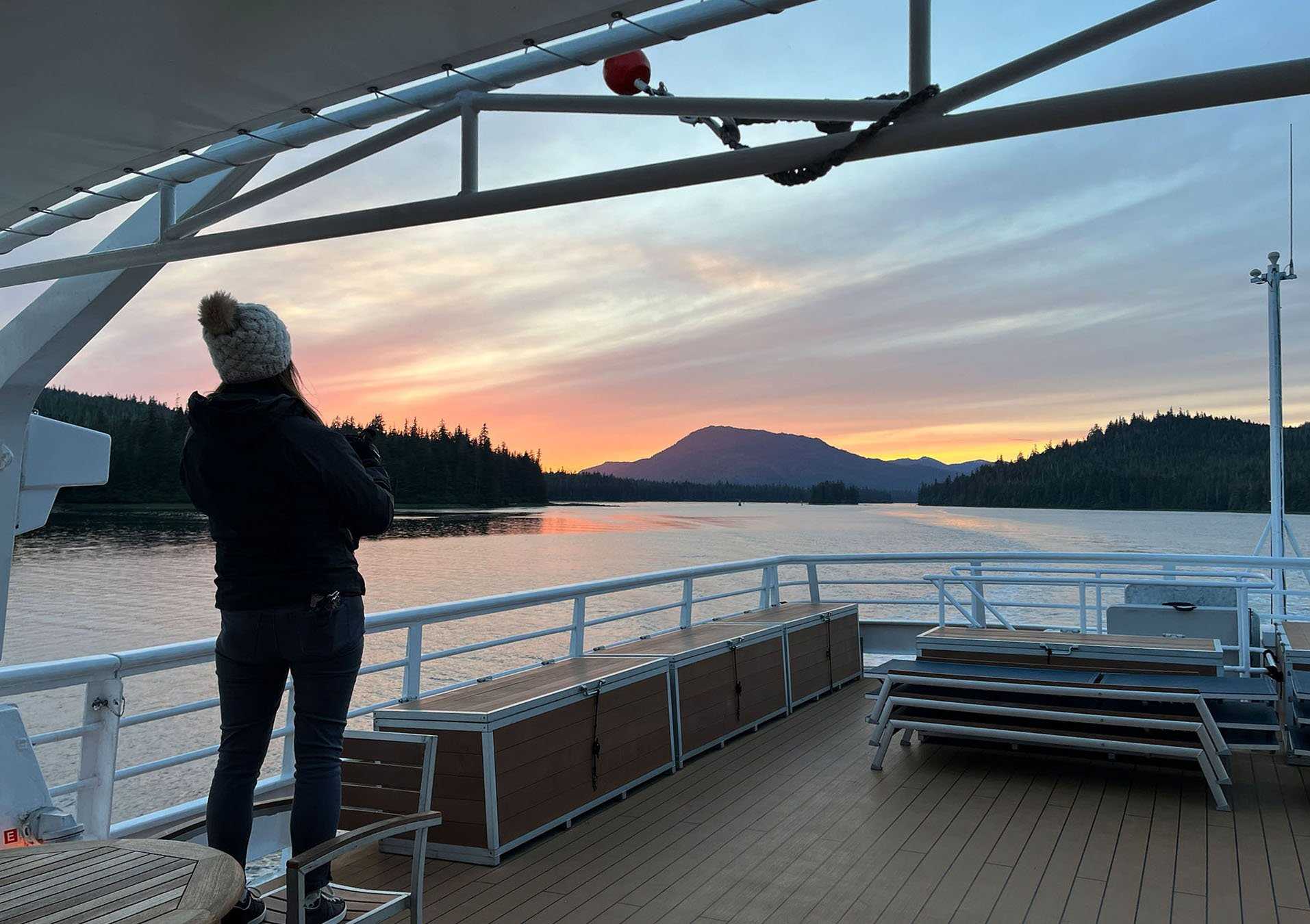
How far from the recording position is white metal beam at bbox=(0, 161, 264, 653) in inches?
124

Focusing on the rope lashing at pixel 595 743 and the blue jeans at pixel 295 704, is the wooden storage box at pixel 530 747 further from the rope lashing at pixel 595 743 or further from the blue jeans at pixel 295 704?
the blue jeans at pixel 295 704

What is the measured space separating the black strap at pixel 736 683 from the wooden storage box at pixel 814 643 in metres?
0.59

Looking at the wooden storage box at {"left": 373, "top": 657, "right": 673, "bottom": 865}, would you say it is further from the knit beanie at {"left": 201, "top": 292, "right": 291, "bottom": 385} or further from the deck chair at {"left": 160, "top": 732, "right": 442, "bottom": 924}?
the knit beanie at {"left": 201, "top": 292, "right": 291, "bottom": 385}

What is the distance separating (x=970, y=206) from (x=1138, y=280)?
7496mm

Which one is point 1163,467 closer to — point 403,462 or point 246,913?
point 403,462

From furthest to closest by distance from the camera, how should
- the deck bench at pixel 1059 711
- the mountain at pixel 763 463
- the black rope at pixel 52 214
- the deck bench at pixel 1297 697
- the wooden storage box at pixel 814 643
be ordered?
1. the mountain at pixel 763 463
2. the wooden storage box at pixel 814 643
3. the deck bench at pixel 1297 697
4. the deck bench at pixel 1059 711
5. the black rope at pixel 52 214

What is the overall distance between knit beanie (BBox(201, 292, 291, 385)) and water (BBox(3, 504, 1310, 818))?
38.9 ft

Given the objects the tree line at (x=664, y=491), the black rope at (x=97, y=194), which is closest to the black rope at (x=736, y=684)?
the black rope at (x=97, y=194)

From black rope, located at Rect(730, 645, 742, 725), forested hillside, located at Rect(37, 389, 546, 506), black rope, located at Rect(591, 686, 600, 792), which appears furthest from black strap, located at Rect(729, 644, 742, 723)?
forested hillside, located at Rect(37, 389, 546, 506)

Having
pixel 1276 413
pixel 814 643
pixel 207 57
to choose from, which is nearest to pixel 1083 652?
pixel 814 643

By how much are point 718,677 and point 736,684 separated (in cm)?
21

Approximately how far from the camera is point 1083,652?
15.7 ft

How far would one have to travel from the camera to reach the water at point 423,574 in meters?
18.5

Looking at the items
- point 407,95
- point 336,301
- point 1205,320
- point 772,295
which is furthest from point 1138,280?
point 407,95
